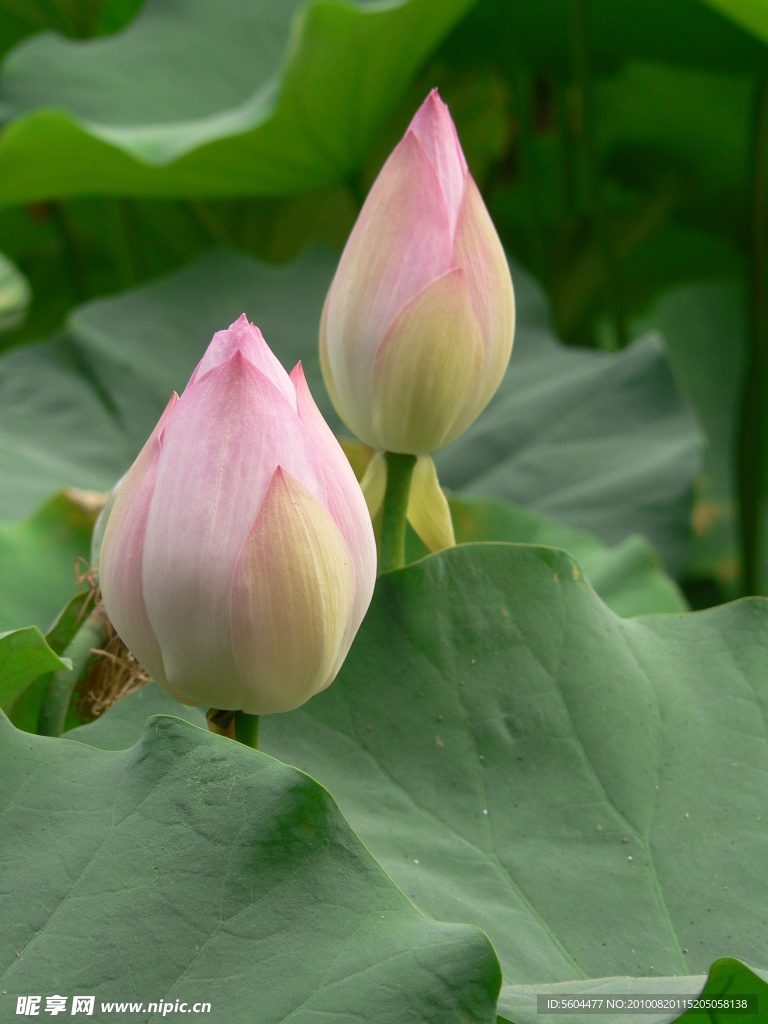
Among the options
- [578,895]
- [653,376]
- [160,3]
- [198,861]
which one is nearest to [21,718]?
[198,861]

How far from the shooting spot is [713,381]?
1739 millimetres

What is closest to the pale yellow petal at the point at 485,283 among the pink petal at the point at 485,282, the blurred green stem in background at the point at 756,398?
the pink petal at the point at 485,282

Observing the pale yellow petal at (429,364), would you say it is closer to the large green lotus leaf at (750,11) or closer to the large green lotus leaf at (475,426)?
the large green lotus leaf at (475,426)

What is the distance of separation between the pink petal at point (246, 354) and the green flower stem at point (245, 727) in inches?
5.2

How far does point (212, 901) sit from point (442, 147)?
13.1 inches

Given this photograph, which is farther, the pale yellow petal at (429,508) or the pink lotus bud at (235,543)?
the pale yellow petal at (429,508)

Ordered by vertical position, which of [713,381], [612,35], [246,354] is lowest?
[713,381]

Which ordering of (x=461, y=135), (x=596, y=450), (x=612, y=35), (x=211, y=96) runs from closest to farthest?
(x=596, y=450), (x=211, y=96), (x=612, y=35), (x=461, y=135)

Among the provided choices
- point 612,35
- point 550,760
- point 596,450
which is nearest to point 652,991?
point 550,760

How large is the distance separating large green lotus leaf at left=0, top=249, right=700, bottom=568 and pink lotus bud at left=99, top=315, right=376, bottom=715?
1.93 feet

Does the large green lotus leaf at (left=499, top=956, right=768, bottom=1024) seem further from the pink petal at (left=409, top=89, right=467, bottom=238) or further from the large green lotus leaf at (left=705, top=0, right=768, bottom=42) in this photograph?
the large green lotus leaf at (left=705, top=0, right=768, bottom=42)

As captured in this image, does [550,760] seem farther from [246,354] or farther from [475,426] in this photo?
[475,426]

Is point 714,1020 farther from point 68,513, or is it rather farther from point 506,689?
point 68,513

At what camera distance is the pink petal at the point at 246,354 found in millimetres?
345
